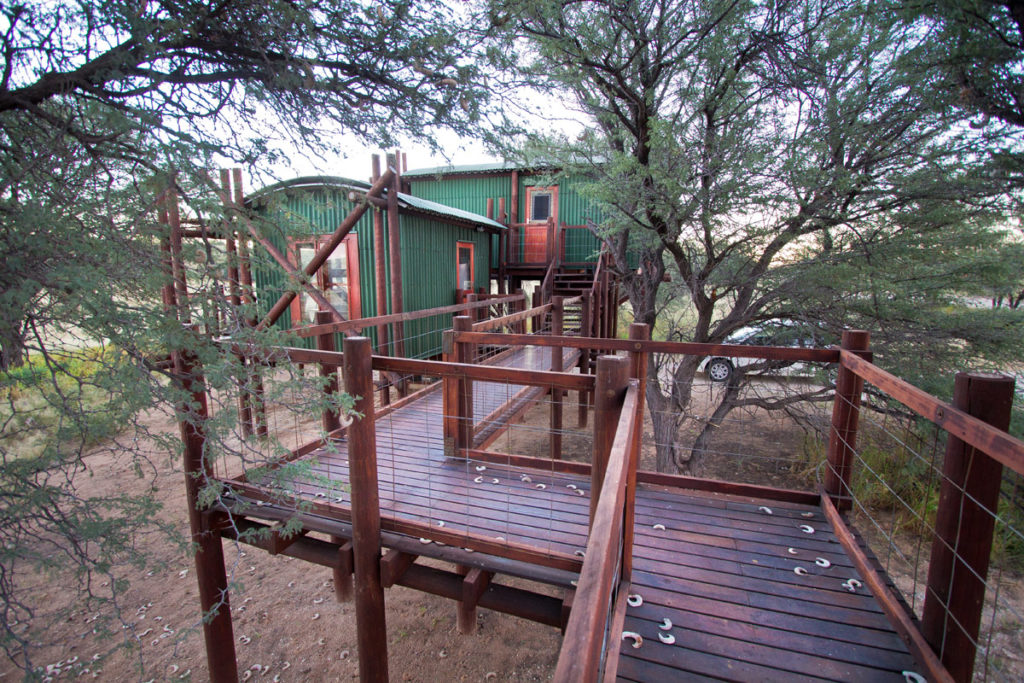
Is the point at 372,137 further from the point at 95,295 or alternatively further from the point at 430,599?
the point at 430,599

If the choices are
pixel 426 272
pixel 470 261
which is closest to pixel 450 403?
pixel 426 272

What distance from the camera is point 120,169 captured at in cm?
228

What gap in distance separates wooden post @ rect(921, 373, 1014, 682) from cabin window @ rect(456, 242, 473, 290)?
10.1 metres

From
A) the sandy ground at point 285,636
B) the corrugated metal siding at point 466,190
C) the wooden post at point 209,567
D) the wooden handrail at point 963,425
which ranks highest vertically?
the corrugated metal siding at point 466,190

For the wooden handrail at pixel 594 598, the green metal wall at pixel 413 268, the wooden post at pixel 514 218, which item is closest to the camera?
the wooden handrail at pixel 594 598

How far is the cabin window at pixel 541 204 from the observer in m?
14.2

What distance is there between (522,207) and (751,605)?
13.2 m

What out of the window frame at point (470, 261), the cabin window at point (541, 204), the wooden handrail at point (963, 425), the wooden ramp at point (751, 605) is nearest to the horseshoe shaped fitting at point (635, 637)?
the wooden ramp at point (751, 605)

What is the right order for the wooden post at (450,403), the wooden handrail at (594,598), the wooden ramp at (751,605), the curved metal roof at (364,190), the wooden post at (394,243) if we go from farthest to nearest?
1. the wooden post at (394,243)
2. the wooden post at (450,403)
3. the curved metal roof at (364,190)
4. the wooden ramp at (751,605)
5. the wooden handrail at (594,598)

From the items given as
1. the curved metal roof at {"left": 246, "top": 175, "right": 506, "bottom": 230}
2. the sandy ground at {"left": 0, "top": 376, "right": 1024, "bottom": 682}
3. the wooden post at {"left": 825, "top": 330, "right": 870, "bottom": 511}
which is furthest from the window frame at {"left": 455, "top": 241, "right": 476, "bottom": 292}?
the wooden post at {"left": 825, "top": 330, "right": 870, "bottom": 511}

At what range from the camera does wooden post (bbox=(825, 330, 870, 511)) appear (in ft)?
9.50

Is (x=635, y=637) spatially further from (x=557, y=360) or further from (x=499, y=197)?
(x=499, y=197)

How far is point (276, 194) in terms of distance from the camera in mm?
2227

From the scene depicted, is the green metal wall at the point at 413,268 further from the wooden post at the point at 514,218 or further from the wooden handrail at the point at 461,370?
the wooden handrail at the point at 461,370
